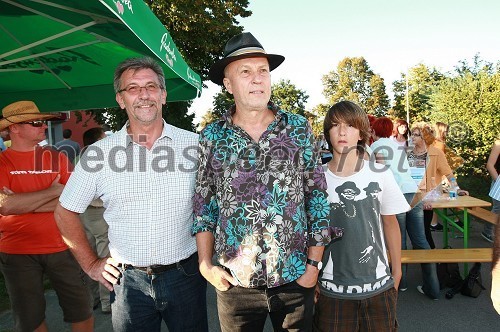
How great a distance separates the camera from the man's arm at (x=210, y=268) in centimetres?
207

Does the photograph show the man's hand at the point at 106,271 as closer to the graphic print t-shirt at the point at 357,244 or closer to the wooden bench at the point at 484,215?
the graphic print t-shirt at the point at 357,244

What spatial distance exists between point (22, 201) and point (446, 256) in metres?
4.36

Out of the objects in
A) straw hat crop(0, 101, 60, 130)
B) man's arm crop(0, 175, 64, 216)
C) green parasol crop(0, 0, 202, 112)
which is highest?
green parasol crop(0, 0, 202, 112)

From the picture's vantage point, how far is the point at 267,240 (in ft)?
6.54

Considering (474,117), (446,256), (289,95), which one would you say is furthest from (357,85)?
(446,256)

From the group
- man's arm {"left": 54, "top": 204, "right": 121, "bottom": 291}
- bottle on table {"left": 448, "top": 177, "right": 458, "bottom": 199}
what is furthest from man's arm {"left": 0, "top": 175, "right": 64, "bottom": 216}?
bottle on table {"left": 448, "top": 177, "right": 458, "bottom": 199}


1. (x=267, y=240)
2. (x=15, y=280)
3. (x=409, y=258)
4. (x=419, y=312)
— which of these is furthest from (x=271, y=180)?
(x=419, y=312)

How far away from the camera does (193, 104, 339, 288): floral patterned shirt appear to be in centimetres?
200

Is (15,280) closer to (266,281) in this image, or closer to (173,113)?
(266,281)

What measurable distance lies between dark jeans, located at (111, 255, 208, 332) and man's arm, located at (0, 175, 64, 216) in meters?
1.20

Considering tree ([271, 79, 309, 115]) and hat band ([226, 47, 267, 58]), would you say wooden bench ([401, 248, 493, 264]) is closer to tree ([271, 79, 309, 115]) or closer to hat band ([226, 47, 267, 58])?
hat band ([226, 47, 267, 58])

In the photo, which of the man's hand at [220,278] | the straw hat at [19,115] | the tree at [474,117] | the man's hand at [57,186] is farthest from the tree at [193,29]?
the man's hand at [220,278]

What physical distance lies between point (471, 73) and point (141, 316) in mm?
14281

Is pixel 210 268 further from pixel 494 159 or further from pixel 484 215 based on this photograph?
pixel 494 159
